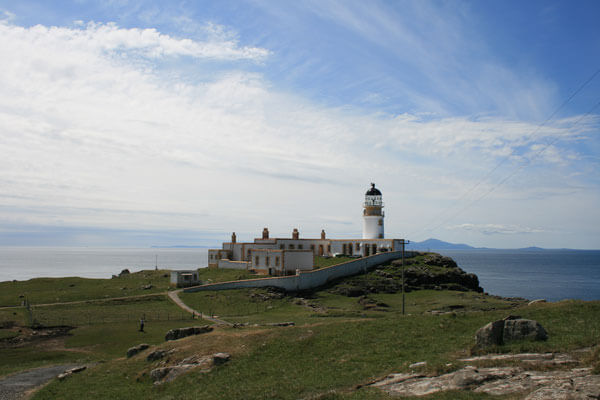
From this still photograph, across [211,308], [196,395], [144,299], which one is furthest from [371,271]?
[196,395]

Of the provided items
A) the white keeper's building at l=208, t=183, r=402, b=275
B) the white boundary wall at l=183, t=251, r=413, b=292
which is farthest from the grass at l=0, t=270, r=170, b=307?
the white keeper's building at l=208, t=183, r=402, b=275

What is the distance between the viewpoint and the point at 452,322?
82.8ft

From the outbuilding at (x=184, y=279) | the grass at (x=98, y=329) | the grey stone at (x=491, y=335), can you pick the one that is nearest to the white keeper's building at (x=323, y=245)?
the outbuilding at (x=184, y=279)

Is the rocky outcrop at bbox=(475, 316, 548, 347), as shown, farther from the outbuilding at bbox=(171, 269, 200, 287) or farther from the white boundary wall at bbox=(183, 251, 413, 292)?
the outbuilding at bbox=(171, 269, 200, 287)

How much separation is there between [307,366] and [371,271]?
5252 cm

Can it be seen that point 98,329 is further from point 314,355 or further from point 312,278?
point 312,278

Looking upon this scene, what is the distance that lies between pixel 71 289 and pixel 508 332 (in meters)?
59.8

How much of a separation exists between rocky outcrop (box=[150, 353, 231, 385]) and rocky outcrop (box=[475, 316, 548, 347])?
12.8 metres

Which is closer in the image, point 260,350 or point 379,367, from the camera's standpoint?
point 379,367

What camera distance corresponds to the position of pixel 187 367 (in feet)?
78.7

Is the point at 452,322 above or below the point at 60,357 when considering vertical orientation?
above

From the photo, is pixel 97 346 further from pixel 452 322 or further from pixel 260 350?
pixel 452 322

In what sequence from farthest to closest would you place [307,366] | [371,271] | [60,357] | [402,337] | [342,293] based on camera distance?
1. [371,271]
2. [342,293]
3. [60,357]
4. [402,337]
5. [307,366]

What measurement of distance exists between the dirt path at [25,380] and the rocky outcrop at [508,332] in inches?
953
